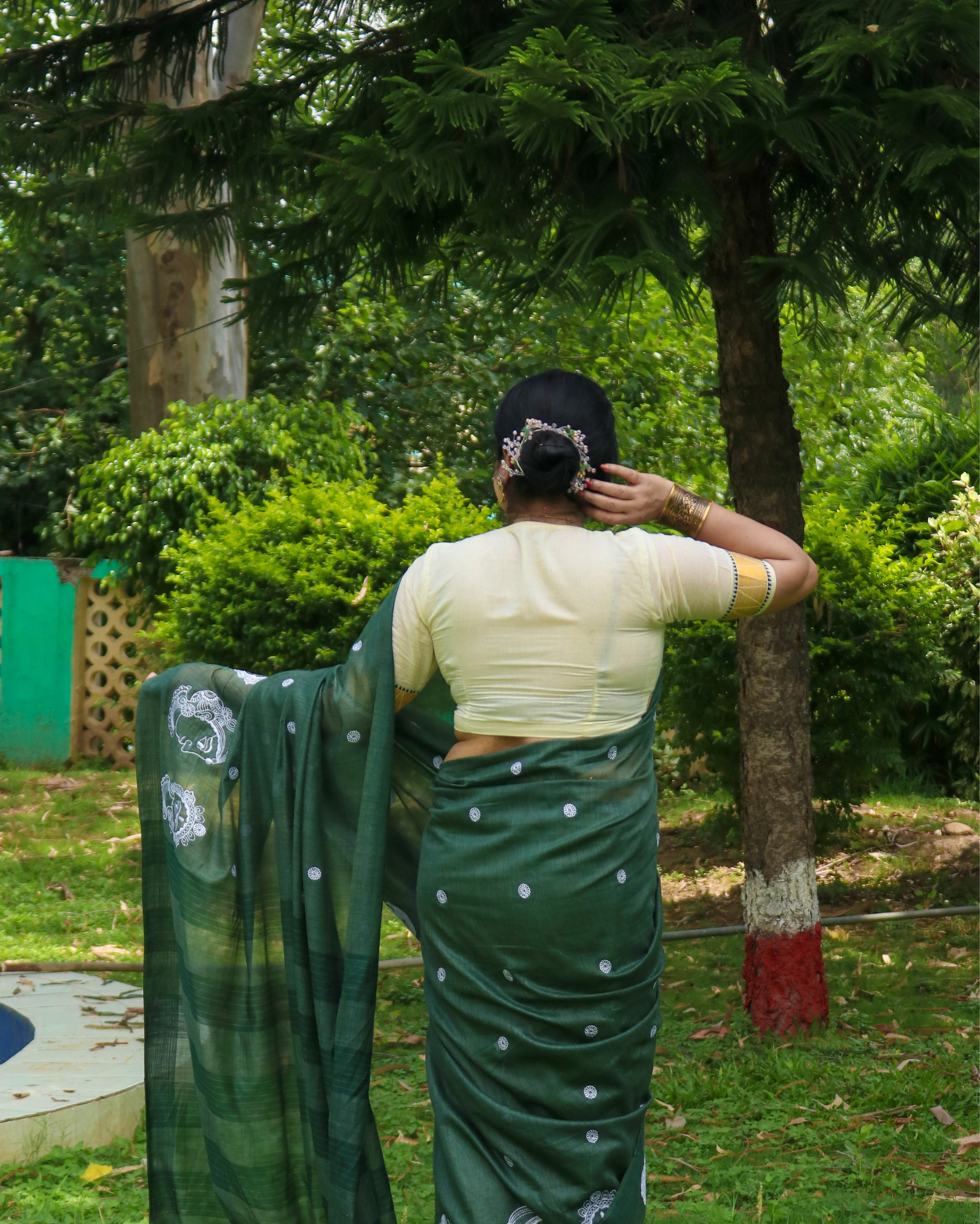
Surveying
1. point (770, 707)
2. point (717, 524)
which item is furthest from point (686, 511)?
point (770, 707)

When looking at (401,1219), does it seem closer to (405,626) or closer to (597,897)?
(597,897)

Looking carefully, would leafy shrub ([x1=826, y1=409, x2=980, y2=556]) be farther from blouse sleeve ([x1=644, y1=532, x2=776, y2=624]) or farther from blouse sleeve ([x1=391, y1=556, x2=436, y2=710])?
blouse sleeve ([x1=391, y1=556, x2=436, y2=710])

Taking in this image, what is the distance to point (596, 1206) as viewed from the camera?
238 cm

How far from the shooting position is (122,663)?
10.8 meters

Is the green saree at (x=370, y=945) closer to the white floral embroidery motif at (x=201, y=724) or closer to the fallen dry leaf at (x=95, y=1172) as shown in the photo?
the white floral embroidery motif at (x=201, y=724)

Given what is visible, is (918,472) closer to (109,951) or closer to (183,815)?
(109,951)

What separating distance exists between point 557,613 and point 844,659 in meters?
4.08

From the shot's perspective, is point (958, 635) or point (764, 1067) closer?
point (764, 1067)

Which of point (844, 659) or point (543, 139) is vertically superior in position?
point (543, 139)

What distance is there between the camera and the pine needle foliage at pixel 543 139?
2.84m

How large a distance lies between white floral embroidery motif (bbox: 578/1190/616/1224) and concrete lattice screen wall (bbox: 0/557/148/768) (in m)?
8.94

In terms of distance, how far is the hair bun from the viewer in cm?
234

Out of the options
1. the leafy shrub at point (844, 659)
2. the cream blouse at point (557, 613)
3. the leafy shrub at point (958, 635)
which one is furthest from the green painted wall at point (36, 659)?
the cream blouse at point (557, 613)

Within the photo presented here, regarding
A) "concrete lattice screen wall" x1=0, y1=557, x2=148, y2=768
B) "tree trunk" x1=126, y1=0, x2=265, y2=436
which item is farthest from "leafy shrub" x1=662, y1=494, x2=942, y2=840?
"concrete lattice screen wall" x1=0, y1=557, x2=148, y2=768
